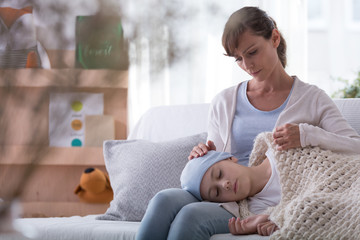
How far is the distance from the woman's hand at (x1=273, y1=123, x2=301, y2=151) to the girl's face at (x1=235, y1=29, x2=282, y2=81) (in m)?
0.24

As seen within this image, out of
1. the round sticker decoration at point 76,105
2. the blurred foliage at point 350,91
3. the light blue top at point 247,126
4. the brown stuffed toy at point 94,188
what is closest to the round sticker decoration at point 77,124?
the round sticker decoration at point 76,105

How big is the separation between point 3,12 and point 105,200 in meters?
2.11

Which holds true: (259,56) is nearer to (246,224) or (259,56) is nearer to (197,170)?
(197,170)

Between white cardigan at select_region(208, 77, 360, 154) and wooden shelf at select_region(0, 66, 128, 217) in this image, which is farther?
white cardigan at select_region(208, 77, 360, 154)

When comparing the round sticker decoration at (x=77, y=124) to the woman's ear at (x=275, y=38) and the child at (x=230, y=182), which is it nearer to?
the child at (x=230, y=182)

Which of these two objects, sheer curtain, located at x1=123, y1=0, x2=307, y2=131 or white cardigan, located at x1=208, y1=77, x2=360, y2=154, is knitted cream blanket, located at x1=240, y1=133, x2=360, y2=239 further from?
sheer curtain, located at x1=123, y1=0, x2=307, y2=131

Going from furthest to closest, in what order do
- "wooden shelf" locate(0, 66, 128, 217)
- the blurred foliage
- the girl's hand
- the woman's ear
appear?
the blurred foliage, the woman's ear, the girl's hand, "wooden shelf" locate(0, 66, 128, 217)

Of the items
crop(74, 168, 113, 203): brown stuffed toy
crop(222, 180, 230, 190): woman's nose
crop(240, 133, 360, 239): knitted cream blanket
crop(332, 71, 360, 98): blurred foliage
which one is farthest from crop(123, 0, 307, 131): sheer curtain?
crop(332, 71, 360, 98): blurred foliage

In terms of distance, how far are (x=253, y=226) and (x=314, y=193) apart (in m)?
0.18

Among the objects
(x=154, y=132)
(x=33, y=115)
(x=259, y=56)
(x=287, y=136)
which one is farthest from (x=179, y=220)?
(x=33, y=115)

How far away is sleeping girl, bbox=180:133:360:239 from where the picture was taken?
3.71 feet

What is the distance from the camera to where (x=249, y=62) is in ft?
5.11

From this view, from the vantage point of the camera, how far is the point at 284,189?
1.35 meters

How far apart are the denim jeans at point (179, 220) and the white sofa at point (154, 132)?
0.15ft
